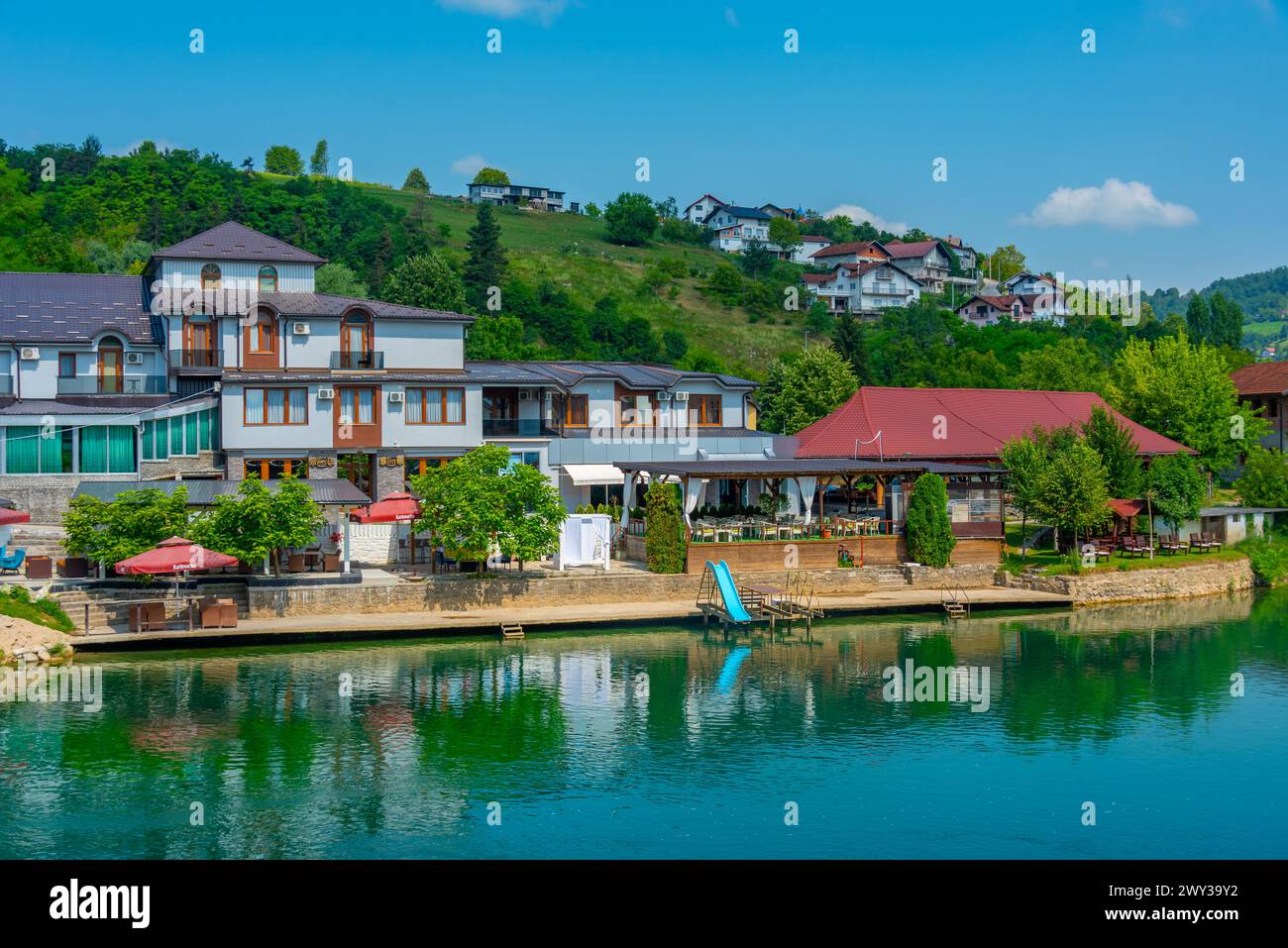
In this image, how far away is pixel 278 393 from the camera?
43656 millimetres

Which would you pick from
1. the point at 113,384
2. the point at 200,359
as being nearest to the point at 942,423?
the point at 200,359

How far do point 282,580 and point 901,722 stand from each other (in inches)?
727

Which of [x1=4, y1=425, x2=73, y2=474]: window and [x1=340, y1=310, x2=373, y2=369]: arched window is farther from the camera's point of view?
[x1=340, y1=310, x2=373, y2=369]: arched window

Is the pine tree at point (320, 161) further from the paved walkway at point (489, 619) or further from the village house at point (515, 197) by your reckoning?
the paved walkway at point (489, 619)

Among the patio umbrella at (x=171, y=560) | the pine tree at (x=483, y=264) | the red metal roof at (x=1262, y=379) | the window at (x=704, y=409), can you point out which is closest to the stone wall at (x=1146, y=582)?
the window at (x=704, y=409)

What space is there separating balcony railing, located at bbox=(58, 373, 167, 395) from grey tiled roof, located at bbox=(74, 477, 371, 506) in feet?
26.1

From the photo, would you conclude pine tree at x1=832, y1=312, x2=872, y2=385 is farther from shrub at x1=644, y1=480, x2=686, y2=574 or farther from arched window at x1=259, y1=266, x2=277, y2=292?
shrub at x1=644, y1=480, x2=686, y2=574

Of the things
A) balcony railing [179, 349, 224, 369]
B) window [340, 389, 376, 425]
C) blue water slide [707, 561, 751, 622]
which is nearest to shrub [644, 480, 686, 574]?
blue water slide [707, 561, 751, 622]

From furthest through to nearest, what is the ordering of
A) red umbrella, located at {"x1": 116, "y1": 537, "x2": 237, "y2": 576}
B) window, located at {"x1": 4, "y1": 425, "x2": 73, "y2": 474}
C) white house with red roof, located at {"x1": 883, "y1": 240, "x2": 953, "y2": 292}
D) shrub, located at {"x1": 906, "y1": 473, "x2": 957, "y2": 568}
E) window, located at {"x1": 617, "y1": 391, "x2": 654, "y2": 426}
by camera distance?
1. white house with red roof, located at {"x1": 883, "y1": 240, "x2": 953, "y2": 292}
2. window, located at {"x1": 617, "y1": 391, "x2": 654, "y2": 426}
3. shrub, located at {"x1": 906, "y1": 473, "x2": 957, "y2": 568}
4. window, located at {"x1": 4, "y1": 425, "x2": 73, "y2": 474}
5. red umbrella, located at {"x1": 116, "y1": 537, "x2": 237, "y2": 576}

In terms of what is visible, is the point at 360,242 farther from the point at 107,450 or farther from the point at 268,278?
the point at 107,450

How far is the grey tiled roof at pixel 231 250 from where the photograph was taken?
49.8 m

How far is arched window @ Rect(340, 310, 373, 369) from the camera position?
4612cm

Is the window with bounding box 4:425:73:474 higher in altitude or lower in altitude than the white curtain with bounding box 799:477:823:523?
higher

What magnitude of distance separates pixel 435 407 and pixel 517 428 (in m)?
4.27
